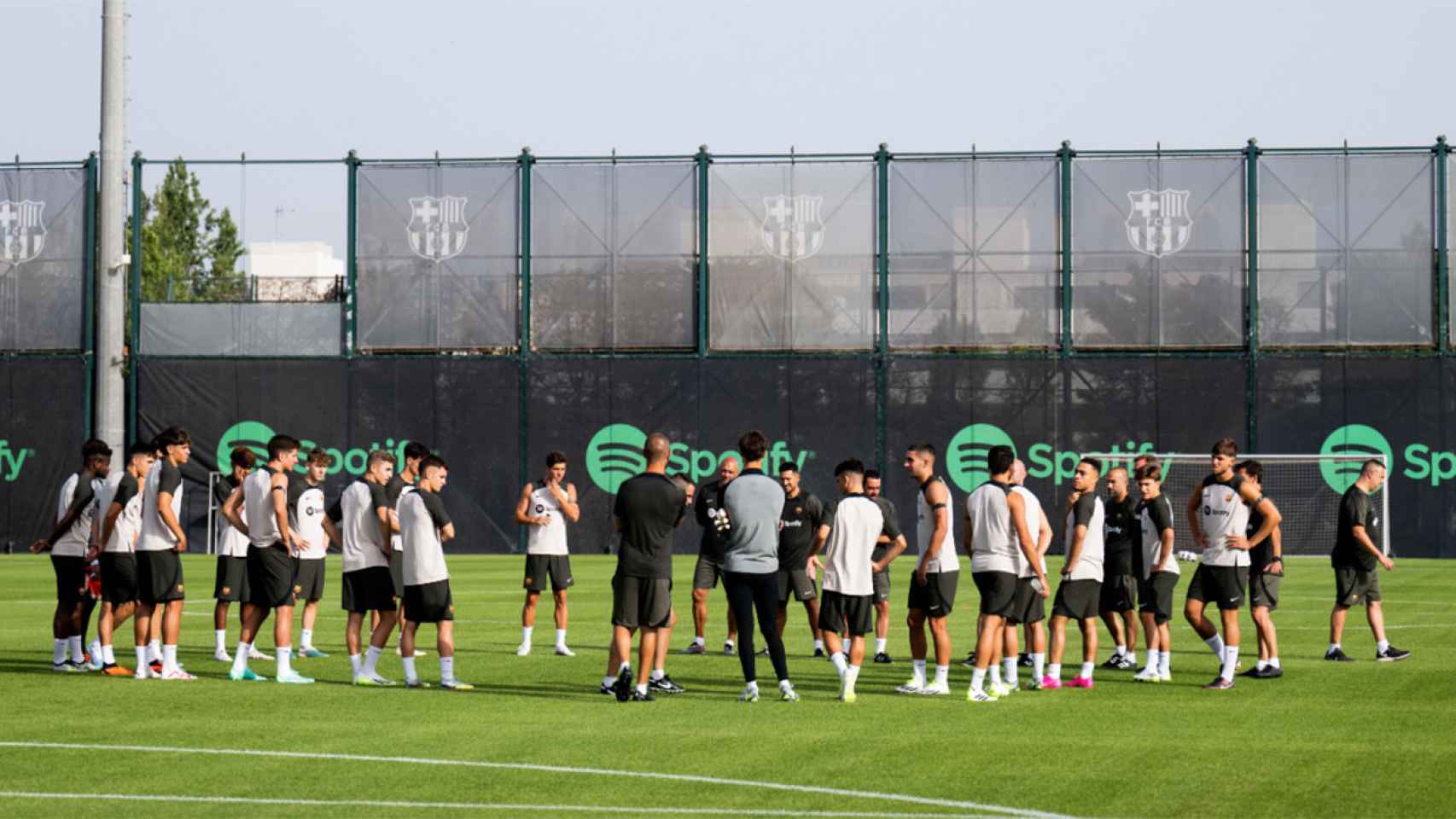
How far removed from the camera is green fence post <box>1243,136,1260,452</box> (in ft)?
140

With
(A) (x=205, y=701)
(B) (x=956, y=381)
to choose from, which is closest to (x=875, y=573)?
(A) (x=205, y=701)

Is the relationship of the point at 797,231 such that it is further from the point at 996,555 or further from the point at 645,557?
the point at 645,557

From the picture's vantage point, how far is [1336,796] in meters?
10.4

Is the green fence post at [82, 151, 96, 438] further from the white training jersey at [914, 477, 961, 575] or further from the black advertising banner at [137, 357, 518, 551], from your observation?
the white training jersey at [914, 477, 961, 575]

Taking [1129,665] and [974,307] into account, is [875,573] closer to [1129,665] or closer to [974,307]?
[1129,665]

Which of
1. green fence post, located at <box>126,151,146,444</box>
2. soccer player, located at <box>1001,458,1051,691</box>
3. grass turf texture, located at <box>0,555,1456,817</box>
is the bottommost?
grass turf texture, located at <box>0,555,1456,817</box>

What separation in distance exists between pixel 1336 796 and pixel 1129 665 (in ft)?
23.5

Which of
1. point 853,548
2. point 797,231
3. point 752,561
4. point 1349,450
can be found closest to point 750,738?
point 752,561

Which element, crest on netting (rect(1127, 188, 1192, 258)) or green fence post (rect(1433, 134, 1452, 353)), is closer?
green fence post (rect(1433, 134, 1452, 353))

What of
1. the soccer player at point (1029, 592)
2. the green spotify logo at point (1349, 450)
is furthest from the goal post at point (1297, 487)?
the soccer player at point (1029, 592)

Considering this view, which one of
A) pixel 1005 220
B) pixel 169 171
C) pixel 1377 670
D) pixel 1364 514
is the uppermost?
pixel 169 171

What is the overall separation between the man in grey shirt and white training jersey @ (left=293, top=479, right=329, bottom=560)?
422cm

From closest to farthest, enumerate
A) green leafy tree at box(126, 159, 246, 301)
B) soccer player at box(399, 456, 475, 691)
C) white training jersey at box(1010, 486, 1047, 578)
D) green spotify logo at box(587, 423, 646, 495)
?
white training jersey at box(1010, 486, 1047, 578), soccer player at box(399, 456, 475, 691), green spotify logo at box(587, 423, 646, 495), green leafy tree at box(126, 159, 246, 301)

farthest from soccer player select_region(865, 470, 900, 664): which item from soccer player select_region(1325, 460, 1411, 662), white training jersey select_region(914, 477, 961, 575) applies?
soccer player select_region(1325, 460, 1411, 662)
